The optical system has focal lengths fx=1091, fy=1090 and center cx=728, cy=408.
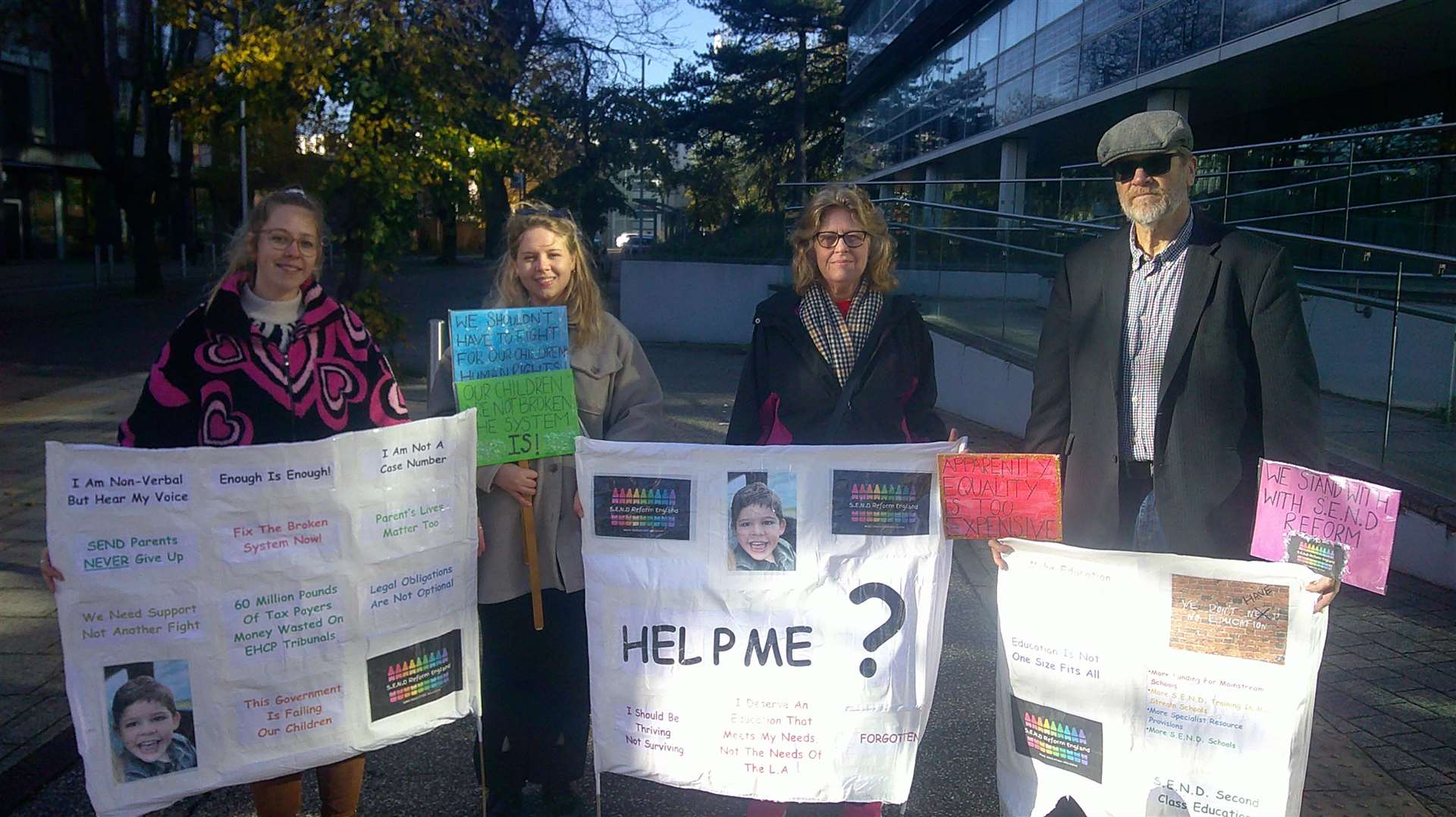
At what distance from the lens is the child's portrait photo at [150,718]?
2.71m

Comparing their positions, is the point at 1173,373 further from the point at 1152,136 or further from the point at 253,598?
the point at 253,598

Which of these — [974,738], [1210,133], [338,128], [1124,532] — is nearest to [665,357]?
[338,128]

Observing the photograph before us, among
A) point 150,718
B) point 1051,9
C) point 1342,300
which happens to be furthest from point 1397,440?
point 1051,9

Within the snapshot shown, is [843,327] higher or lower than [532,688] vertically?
higher

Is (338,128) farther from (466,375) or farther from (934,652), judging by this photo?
(934,652)

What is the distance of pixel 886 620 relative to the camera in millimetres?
3055

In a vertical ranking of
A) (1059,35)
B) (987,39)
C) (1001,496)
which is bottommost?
(1001,496)

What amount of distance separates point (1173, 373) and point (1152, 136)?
608mm

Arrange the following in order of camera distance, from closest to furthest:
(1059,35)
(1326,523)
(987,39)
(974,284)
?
(1326,523)
(974,284)
(1059,35)
(987,39)

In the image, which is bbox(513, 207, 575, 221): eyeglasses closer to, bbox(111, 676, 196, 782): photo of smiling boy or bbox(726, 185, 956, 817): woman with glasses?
bbox(726, 185, 956, 817): woman with glasses

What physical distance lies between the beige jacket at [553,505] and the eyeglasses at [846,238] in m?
0.66

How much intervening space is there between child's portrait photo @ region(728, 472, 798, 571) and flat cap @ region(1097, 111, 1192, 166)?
4.04 ft

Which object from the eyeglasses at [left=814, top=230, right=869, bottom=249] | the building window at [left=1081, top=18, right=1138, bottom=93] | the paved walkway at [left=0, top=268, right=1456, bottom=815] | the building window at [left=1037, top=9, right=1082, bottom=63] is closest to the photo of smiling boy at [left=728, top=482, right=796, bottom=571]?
the eyeglasses at [left=814, top=230, right=869, bottom=249]

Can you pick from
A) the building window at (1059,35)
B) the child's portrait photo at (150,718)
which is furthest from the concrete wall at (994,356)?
the building window at (1059,35)
